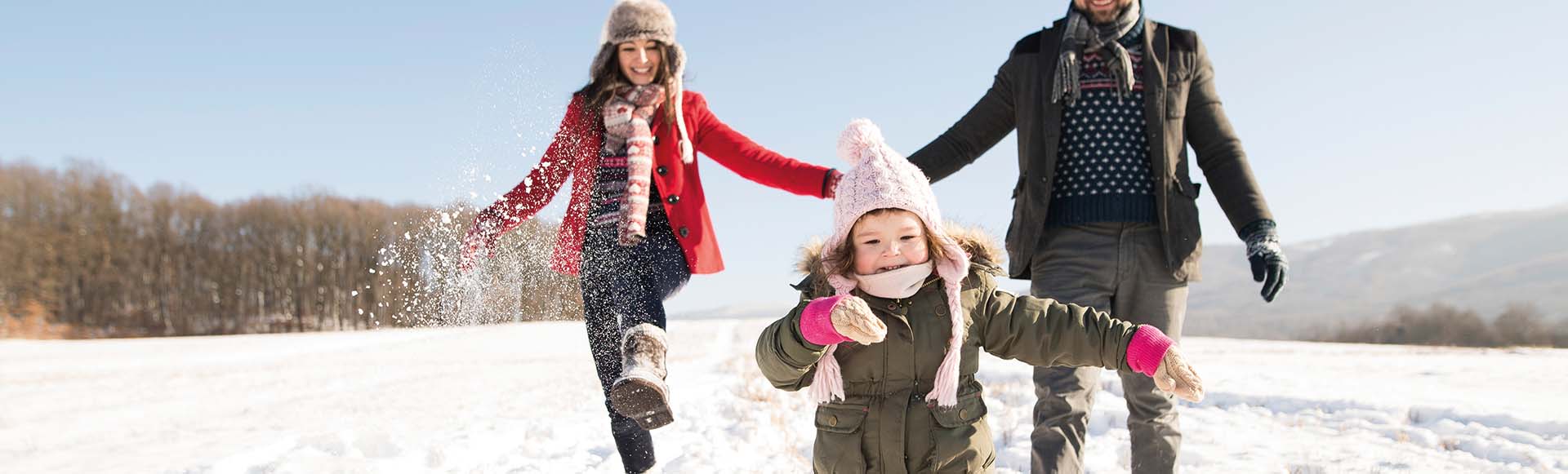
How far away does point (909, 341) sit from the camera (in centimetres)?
253

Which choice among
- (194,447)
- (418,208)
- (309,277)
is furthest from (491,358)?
(309,277)

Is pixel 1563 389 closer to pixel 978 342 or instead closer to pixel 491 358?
pixel 978 342

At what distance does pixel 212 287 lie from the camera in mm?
47219

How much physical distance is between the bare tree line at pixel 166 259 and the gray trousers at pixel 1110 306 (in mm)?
39339

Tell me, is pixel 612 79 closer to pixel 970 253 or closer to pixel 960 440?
pixel 970 253

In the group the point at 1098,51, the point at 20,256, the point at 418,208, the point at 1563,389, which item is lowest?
the point at 1563,389

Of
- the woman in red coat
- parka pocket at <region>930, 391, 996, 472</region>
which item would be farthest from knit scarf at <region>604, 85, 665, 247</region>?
parka pocket at <region>930, 391, 996, 472</region>

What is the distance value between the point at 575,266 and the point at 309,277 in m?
46.6

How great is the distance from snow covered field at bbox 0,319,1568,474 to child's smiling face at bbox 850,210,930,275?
237 centimetres

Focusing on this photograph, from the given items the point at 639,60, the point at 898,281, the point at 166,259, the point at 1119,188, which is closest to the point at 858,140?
the point at 898,281

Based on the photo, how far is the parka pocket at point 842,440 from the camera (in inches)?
96.3

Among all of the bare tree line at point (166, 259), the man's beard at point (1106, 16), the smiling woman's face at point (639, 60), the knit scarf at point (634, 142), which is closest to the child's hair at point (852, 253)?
the knit scarf at point (634, 142)

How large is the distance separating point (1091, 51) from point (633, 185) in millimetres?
1839

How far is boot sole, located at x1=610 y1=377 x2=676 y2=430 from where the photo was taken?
3.31m
